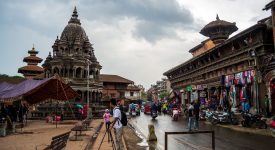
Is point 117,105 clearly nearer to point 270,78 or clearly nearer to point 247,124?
point 247,124

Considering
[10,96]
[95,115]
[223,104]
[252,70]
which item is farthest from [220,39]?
[10,96]

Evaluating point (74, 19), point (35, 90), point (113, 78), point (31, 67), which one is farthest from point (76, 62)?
point (35, 90)

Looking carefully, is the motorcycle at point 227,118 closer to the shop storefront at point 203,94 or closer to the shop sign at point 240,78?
the shop sign at point 240,78

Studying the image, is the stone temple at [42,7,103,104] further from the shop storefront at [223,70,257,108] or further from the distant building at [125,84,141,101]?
the shop storefront at [223,70,257,108]

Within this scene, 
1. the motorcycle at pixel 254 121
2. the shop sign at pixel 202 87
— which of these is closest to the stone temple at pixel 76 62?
the shop sign at pixel 202 87

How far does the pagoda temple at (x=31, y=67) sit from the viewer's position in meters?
47.4

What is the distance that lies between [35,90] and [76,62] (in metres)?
34.5

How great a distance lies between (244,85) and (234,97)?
1.76 meters

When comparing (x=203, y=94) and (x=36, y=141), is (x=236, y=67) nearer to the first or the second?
(x=203, y=94)

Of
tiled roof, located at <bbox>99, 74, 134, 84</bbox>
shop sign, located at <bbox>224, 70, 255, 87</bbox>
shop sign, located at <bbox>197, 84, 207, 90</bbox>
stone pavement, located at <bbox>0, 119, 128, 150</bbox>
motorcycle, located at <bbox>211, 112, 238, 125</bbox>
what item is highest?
tiled roof, located at <bbox>99, 74, 134, 84</bbox>

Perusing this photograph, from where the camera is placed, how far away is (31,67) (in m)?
47.9

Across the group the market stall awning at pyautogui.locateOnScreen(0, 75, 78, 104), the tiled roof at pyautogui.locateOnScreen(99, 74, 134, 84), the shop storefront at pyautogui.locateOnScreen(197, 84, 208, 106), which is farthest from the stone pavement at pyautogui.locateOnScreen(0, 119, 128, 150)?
the tiled roof at pyautogui.locateOnScreen(99, 74, 134, 84)

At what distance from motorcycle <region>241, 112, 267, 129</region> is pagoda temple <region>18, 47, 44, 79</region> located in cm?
3895

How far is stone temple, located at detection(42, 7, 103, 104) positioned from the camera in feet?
171
